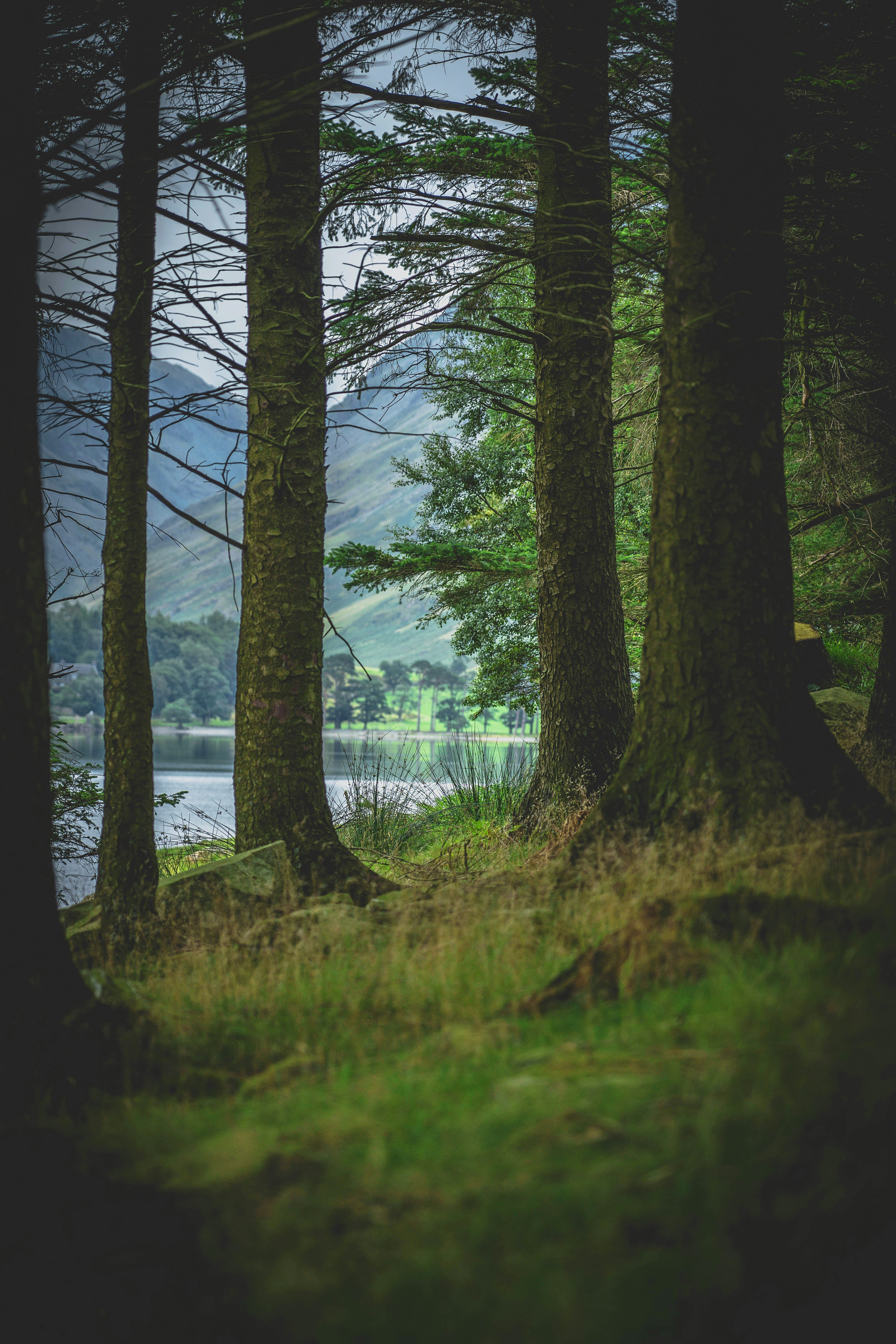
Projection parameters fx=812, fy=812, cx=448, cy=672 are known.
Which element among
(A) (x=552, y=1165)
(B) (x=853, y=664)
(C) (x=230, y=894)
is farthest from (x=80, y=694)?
(A) (x=552, y=1165)

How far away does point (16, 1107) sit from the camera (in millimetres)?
2861

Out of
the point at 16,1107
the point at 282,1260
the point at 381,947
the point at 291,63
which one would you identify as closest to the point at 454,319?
the point at 291,63

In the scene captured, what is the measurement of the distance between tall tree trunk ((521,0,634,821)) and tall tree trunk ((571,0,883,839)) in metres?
2.40

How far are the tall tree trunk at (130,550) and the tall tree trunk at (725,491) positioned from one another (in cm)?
337

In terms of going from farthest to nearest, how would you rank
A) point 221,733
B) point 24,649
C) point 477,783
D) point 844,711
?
point 221,733 < point 477,783 < point 844,711 < point 24,649

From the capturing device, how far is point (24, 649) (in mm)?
3252

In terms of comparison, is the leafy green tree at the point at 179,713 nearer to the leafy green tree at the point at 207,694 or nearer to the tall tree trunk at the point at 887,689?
the leafy green tree at the point at 207,694

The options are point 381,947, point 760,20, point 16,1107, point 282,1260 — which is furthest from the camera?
point 760,20

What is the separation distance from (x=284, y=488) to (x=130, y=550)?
1261 millimetres

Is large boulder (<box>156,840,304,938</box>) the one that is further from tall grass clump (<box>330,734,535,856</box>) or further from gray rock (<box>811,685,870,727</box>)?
gray rock (<box>811,685,870,727</box>)

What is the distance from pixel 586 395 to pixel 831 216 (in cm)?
236

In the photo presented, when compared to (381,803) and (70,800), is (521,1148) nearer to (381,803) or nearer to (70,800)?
(381,803)

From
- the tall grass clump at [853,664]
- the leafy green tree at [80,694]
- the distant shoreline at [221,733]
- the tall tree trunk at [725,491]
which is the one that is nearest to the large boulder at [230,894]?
the tall tree trunk at [725,491]

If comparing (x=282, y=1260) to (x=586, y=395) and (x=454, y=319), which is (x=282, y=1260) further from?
(x=454, y=319)
